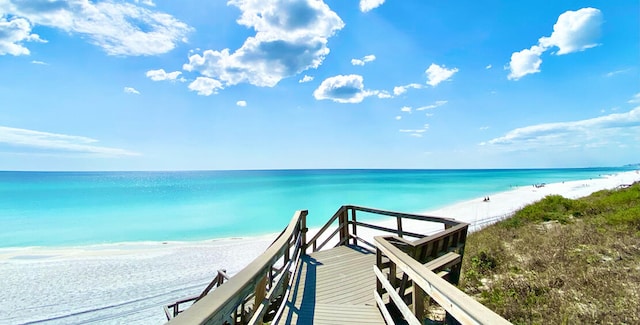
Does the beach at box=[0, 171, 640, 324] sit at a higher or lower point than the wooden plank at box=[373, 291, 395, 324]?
lower

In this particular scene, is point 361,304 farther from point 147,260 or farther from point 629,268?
point 147,260

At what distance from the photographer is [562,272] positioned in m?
5.59

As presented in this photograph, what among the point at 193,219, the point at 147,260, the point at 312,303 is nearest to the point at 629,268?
the point at 312,303

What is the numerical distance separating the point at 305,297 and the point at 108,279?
1122 cm

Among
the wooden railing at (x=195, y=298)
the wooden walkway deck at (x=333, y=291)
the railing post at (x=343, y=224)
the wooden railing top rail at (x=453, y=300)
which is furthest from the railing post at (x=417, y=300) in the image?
the wooden railing at (x=195, y=298)

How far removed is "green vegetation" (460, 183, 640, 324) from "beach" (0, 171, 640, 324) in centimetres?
864

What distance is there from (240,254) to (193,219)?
1792 centimetres

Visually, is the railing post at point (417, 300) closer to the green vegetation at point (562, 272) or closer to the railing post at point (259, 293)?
the railing post at point (259, 293)

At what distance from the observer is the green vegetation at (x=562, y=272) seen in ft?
14.0

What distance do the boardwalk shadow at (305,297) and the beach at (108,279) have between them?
5.31 m

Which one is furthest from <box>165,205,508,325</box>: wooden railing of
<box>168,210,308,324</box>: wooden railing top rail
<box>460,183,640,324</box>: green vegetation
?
<box>460,183,640,324</box>: green vegetation

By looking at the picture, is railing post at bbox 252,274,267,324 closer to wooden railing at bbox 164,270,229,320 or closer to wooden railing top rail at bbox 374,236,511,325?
wooden railing top rail at bbox 374,236,511,325

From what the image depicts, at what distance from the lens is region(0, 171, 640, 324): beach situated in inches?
343

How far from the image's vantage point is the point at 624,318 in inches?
153
